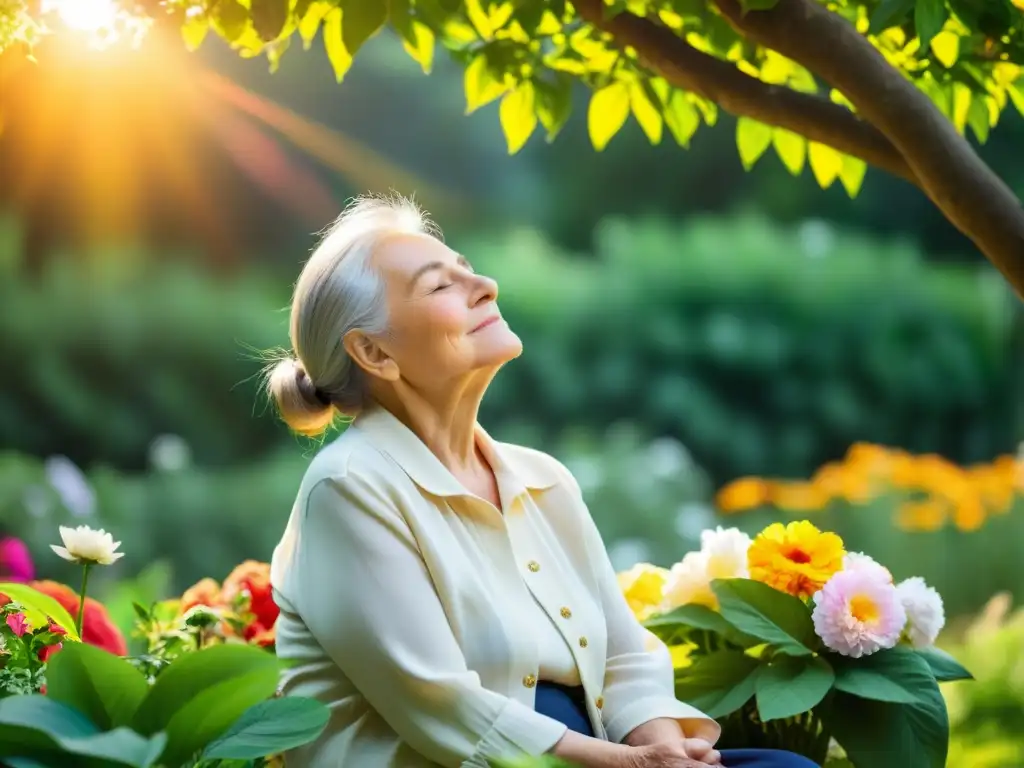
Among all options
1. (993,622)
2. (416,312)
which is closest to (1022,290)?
(416,312)

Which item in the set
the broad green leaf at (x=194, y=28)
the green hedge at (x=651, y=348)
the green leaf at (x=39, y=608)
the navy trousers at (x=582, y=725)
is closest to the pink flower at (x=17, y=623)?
the green leaf at (x=39, y=608)

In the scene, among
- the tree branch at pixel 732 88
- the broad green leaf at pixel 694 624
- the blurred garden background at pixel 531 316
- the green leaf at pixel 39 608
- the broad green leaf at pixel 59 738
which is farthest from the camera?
the blurred garden background at pixel 531 316

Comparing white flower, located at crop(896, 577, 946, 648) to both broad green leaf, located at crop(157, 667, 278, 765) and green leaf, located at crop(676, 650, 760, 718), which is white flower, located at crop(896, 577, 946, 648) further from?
broad green leaf, located at crop(157, 667, 278, 765)

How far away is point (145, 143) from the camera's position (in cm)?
573

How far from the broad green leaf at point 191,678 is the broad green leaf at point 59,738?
5 cm

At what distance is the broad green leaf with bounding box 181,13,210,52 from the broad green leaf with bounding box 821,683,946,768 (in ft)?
4.62

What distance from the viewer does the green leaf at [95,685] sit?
4.80 feet

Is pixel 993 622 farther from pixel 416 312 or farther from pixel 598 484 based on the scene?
pixel 416 312

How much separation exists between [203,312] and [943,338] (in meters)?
3.35

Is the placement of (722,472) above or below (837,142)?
below

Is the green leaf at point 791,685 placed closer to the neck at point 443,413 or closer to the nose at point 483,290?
the neck at point 443,413

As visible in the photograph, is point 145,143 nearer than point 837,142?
No

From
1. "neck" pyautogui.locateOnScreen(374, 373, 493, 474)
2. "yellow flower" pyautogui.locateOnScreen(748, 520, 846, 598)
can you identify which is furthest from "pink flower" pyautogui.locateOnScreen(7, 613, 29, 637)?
"yellow flower" pyautogui.locateOnScreen(748, 520, 846, 598)

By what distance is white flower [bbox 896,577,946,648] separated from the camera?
83.1 inches
